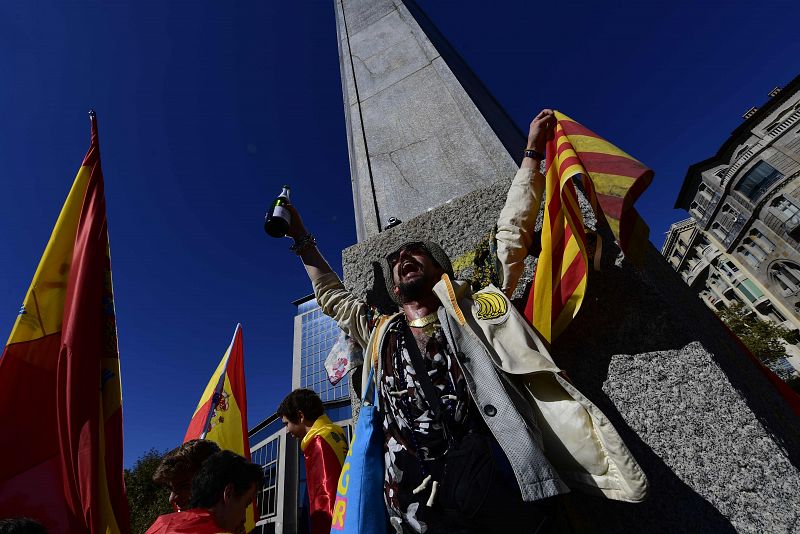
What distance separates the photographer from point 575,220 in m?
1.53

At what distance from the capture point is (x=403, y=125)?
3273 millimetres

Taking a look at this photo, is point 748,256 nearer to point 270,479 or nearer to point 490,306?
point 270,479

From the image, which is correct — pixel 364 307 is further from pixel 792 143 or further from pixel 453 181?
pixel 792 143

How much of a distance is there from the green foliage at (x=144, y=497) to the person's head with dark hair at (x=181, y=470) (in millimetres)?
18384

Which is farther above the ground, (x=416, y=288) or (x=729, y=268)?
(x=729, y=268)

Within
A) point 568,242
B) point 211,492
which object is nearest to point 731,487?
point 568,242

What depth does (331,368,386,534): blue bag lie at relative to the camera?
1202 millimetres

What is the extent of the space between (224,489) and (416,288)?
1771 millimetres

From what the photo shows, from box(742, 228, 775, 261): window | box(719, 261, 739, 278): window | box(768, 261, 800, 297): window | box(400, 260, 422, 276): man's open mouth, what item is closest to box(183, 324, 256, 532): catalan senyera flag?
box(400, 260, 422, 276): man's open mouth

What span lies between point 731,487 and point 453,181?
2152mm

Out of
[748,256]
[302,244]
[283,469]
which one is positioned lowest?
[302,244]

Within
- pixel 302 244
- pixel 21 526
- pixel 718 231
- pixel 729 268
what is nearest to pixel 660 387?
pixel 302 244

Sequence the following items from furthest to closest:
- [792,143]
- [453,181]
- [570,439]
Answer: [792,143]
[453,181]
[570,439]

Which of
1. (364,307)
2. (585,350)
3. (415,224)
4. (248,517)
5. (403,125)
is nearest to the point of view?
(585,350)
